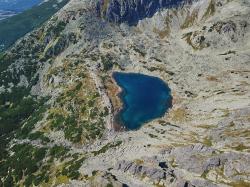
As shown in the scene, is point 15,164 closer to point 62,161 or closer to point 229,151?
point 62,161

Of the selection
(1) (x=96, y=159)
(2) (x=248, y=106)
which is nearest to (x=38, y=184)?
(1) (x=96, y=159)

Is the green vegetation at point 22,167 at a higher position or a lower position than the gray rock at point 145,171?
lower

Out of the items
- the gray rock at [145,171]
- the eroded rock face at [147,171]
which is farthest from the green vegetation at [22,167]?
the eroded rock face at [147,171]

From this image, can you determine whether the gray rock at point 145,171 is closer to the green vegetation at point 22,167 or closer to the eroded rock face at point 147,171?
the eroded rock face at point 147,171

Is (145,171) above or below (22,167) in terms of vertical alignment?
above

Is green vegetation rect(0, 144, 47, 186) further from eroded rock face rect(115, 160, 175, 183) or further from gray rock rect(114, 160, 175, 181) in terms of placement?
eroded rock face rect(115, 160, 175, 183)

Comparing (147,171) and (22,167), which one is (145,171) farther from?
(22,167)

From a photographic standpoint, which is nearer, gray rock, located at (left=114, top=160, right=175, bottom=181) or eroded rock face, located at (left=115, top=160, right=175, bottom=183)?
eroded rock face, located at (left=115, top=160, right=175, bottom=183)

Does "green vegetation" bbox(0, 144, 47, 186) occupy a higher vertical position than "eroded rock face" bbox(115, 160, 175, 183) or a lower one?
lower

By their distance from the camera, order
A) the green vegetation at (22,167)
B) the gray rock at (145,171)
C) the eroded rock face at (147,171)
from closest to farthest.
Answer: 1. the eroded rock face at (147,171)
2. the gray rock at (145,171)
3. the green vegetation at (22,167)

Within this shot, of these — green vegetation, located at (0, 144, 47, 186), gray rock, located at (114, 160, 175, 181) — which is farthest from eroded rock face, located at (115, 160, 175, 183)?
green vegetation, located at (0, 144, 47, 186)

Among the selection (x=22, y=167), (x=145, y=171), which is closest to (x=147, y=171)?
(x=145, y=171)
